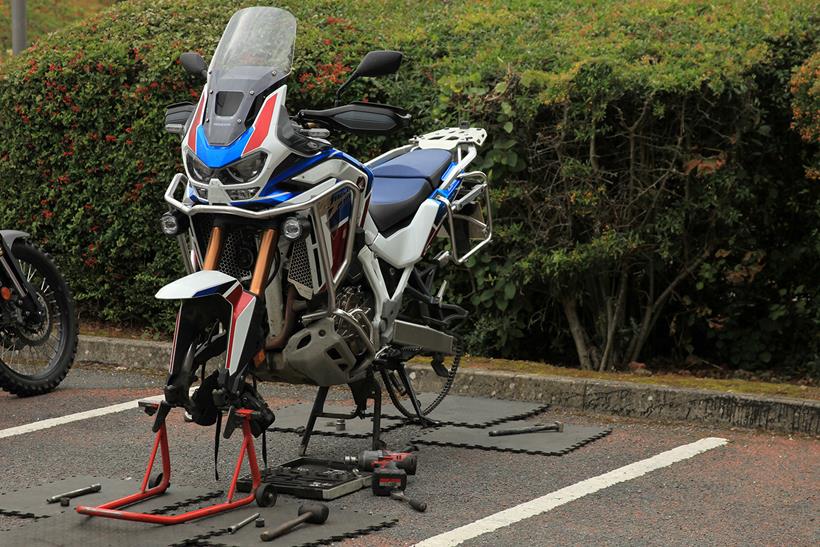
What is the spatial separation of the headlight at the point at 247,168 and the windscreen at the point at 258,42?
472 mm

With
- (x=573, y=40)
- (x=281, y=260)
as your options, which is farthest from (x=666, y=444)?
(x=573, y=40)

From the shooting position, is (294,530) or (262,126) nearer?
(294,530)

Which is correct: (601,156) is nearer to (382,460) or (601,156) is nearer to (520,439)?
(520,439)

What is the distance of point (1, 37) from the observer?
87.7 ft

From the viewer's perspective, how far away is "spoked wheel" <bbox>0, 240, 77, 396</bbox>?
8312 mm

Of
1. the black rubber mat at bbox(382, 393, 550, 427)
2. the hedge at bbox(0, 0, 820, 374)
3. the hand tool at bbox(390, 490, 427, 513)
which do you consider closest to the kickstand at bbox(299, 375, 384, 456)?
the hand tool at bbox(390, 490, 427, 513)

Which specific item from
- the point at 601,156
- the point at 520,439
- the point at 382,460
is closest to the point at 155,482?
the point at 382,460

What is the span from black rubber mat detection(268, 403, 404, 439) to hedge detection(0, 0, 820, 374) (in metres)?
1.50

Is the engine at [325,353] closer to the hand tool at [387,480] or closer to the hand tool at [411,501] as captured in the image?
the hand tool at [387,480]

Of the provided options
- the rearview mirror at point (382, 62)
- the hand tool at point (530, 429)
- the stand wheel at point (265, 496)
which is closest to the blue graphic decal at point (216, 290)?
the stand wheel at point (265, 496)

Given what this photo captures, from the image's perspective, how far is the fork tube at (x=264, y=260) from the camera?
18.5 ft

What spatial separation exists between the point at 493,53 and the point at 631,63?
38.7 inches

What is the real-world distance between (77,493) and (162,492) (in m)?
0.36

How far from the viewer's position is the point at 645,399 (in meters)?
7.71
